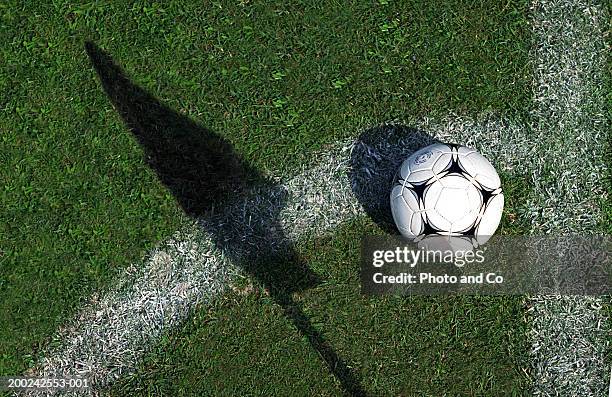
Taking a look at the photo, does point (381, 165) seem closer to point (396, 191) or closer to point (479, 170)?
point (396, 191)

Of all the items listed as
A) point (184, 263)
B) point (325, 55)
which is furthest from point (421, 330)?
point (325, 55)

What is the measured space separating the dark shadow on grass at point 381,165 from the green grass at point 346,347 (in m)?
0.66

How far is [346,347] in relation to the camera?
Answer: 20.1 feet

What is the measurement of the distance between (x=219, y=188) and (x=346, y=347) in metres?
1.94

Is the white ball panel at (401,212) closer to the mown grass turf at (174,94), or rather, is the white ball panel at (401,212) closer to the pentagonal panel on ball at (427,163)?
the pentagonal panel on ball at (427,163)

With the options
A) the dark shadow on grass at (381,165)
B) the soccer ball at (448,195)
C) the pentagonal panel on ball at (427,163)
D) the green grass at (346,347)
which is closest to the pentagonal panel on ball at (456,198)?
the soccer ball at (448,195)

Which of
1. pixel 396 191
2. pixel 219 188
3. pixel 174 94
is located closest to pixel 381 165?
pixel 396 191

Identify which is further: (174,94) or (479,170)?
(174,94)

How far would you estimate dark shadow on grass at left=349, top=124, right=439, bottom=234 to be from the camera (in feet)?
20.4

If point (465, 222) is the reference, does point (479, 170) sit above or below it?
above

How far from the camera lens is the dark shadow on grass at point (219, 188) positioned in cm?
620

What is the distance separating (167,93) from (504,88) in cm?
330

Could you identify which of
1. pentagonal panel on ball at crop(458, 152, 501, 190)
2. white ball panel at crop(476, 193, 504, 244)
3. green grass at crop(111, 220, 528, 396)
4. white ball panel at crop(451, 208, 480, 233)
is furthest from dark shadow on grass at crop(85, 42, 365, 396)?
pentagonal panel on ball at crop(458, 152, 501, 190)

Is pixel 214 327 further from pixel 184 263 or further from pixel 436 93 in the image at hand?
pixel 436 93
